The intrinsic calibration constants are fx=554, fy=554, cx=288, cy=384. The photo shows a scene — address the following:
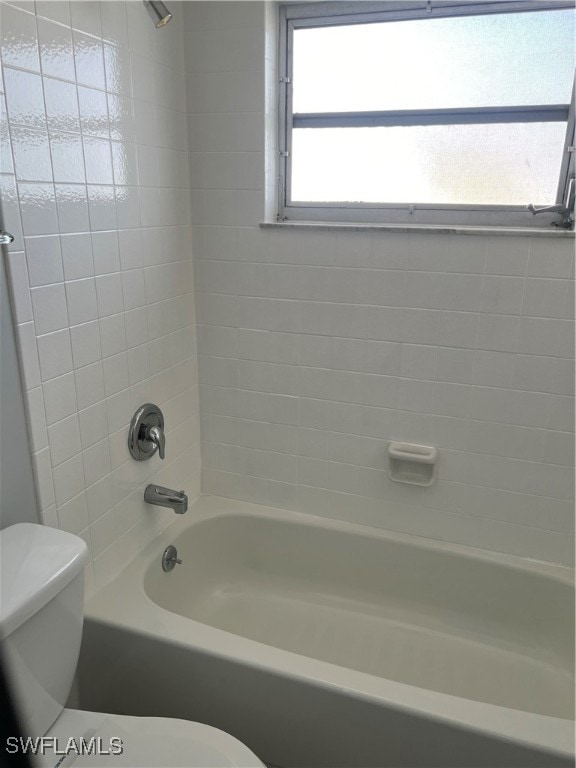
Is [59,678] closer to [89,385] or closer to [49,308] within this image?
[89,385]

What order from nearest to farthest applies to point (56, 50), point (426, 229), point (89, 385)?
1. point (56, 50)
2. point (89, 385)
3. point (426, 229)

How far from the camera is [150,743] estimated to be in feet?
3.87

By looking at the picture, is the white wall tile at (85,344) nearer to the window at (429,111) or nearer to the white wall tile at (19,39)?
the white wall tile at (19,39)

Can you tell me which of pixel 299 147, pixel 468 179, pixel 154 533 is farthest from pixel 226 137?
pixel 154 533

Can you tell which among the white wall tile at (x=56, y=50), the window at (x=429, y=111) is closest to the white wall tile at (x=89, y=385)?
the white wall tile at (x=56, y=50)

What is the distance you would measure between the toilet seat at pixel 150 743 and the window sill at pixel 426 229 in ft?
4.62

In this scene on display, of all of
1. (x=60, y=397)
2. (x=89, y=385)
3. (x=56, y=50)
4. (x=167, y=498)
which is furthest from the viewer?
(x=167, y=498)

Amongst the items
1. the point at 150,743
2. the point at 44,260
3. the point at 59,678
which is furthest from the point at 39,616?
the point at 44,260

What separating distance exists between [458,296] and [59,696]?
1488mm

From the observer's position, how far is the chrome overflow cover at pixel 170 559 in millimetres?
1827

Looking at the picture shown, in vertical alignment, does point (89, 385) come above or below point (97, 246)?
below

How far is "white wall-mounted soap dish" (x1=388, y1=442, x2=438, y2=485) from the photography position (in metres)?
1.84

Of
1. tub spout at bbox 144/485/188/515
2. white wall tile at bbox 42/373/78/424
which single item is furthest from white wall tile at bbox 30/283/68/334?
tub spout at bbox 144/485/188/515

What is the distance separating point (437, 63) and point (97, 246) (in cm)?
119
